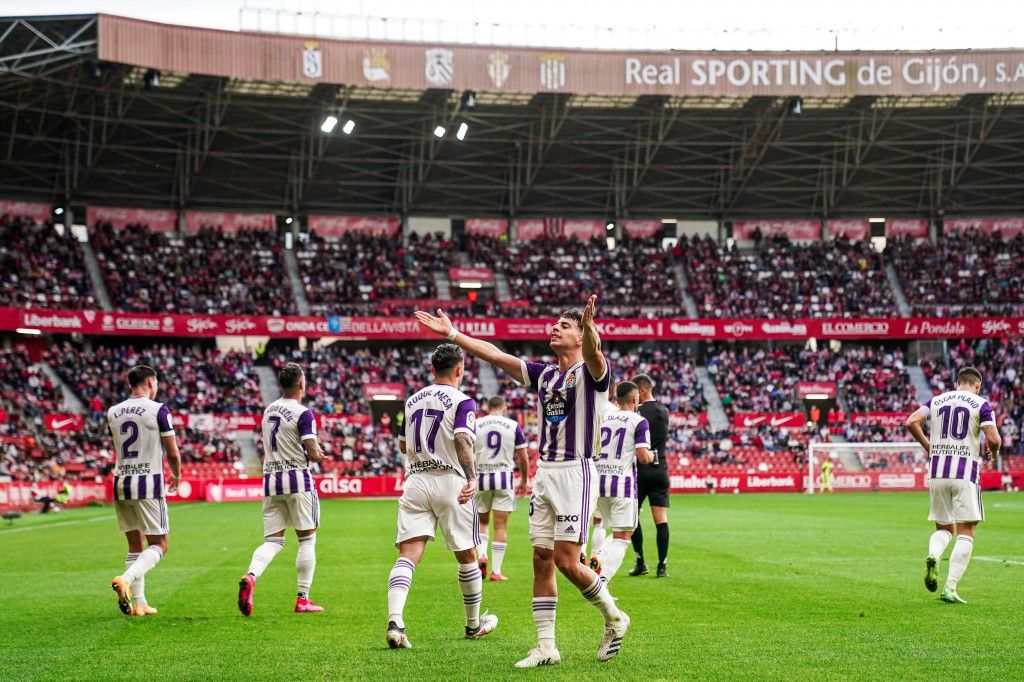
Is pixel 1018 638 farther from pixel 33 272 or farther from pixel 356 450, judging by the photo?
pixel 33 272

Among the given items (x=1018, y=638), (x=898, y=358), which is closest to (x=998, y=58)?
(x=898, y=358)

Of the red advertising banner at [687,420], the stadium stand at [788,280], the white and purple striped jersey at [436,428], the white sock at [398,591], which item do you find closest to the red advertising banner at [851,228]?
the stadium stand at [788,280]

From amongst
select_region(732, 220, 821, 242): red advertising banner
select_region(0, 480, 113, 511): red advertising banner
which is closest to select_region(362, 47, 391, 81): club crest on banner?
select_region(0, 480, 113, 511): red advertising banner

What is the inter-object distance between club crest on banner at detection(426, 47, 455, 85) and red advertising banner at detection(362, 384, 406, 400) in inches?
542

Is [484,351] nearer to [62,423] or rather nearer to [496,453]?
[496,453]

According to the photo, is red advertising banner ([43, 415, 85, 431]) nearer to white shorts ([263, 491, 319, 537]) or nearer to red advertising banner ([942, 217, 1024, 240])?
white shorts ([263, 491, 319, 537])

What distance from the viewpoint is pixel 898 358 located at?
57188 mm

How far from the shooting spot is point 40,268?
5175cm

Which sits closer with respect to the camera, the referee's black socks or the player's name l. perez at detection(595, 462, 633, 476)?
the player's name l. perez at detection(595, 462, 633, 476)

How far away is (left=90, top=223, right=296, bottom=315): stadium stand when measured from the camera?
53031 millimetres

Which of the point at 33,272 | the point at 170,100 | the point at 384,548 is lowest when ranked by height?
the point at 384,548

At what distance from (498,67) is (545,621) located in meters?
41.7

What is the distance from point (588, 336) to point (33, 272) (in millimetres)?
48517

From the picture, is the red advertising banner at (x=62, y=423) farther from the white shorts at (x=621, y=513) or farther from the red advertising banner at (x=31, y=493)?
the white shorts at (x=621, y=513)
